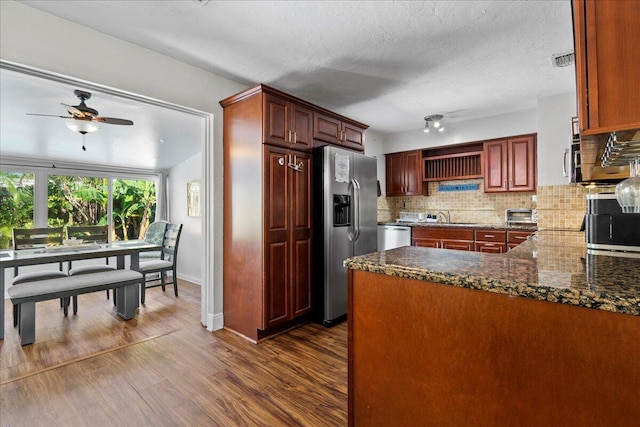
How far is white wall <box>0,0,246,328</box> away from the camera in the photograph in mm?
1803

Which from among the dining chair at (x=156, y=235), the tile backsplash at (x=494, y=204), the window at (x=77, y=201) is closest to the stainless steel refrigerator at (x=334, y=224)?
the tile backsplash at (x=494, y=204)

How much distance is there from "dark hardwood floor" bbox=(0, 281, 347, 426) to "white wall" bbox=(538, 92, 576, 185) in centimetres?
288

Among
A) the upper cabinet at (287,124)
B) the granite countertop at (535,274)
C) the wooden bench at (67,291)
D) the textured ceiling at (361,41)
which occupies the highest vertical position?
the textured ceiling at (361,41)

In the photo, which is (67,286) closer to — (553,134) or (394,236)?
(394,236)

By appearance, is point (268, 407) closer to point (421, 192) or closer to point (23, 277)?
point (23, 277)

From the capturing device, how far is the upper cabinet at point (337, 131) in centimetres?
303

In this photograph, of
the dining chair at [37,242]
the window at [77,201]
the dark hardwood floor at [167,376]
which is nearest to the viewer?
the dark hardwood floor at [167,376]

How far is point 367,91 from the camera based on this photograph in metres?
3.26

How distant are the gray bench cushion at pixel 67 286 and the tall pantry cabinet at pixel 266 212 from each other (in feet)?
3.67

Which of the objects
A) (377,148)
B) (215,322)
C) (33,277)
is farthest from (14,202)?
(377,148)

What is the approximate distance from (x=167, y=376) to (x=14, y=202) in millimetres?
4219

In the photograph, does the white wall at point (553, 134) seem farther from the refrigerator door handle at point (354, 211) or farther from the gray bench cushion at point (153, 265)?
the gray bench cushion at point (153, 265)

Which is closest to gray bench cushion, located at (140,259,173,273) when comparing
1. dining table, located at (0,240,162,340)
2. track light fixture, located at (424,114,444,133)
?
dining table, located at (0,240,162,340)

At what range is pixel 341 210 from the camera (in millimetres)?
3047
